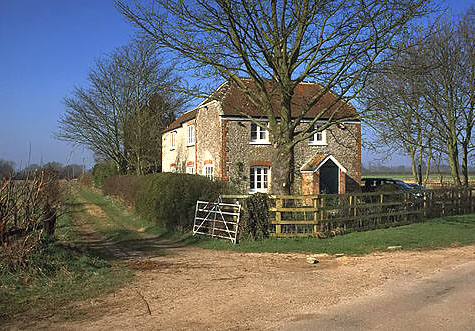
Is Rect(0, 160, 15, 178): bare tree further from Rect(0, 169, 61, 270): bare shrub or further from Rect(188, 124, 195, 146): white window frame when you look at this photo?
Rect(188, 124, 195, 146): white window frame

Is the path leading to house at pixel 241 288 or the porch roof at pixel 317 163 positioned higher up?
the porch roof at pixel 317 163

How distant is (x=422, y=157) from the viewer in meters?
32.3

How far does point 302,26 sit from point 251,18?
1980 millimetres

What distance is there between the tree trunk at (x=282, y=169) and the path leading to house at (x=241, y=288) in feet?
13.0

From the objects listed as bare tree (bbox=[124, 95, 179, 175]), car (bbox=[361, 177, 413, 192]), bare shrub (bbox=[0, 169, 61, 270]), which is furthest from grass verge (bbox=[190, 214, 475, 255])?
bare tree (bbox=[124, 95, 179, 175])

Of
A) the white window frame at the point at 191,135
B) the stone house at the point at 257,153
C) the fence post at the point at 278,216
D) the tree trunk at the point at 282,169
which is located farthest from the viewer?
the white window frame at the point at 191,135

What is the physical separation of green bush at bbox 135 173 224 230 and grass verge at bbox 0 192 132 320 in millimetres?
6261

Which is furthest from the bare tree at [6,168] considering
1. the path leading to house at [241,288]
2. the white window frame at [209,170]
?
the white window frame at [209,170]

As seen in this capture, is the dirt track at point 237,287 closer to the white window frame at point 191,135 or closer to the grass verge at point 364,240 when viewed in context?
the grass verge at point 364,240

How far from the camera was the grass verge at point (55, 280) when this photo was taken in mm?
7355

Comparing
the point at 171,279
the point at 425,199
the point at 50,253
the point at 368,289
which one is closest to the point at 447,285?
the point at 368,289

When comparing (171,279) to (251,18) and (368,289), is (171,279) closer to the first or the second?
(368,289)

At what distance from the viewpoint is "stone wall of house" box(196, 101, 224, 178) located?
26.2 m

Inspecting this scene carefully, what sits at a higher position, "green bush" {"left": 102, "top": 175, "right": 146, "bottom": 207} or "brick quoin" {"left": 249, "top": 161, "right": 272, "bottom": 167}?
"brick quoin" {"left": 249, "top": 161, "right": 272, "bottom": 167}
